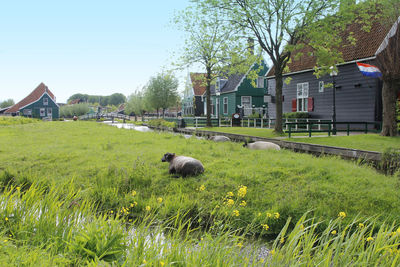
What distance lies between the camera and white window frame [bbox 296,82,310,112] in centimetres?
2248

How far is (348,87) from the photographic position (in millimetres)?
18828

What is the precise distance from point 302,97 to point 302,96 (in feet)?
0.24

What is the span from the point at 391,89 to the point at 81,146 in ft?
42.8

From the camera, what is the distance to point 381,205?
17.7 feet

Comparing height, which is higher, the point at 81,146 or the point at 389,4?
the point at 389,4

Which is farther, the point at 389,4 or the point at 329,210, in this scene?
the point at 389,4

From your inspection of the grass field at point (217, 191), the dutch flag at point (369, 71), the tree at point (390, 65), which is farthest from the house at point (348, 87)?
the grass field at point (217, 191)

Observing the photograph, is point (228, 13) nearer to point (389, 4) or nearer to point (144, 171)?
point (389, 4)

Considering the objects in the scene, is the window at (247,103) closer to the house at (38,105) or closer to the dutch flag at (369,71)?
the dutch flag at (369,71)

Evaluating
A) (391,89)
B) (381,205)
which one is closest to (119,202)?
(381,205)

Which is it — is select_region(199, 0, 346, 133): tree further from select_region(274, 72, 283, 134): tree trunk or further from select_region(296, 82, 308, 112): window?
select_region(296, 82, 308, 112): window

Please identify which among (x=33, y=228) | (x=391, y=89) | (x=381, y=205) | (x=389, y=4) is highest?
(x=389, y=4)

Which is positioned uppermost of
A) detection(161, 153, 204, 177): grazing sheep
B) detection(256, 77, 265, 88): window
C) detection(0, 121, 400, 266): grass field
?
detection(256, 77, 265, 88): window

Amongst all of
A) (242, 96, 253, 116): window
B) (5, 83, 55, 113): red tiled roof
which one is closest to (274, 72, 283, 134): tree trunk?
(242, 96, 253, 116): window
